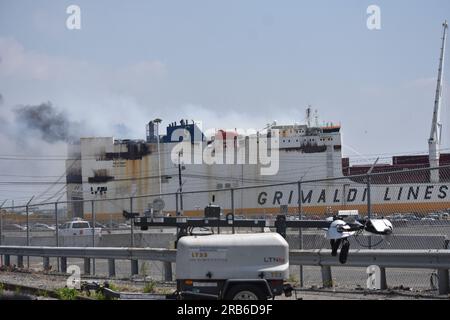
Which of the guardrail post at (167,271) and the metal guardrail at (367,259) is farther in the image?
the guardrail post at (167,271)

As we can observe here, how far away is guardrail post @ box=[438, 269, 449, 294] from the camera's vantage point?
38.7 ft

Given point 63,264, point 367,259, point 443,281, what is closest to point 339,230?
point 367,259

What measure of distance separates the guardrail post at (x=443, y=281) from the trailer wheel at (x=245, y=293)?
4099 mm

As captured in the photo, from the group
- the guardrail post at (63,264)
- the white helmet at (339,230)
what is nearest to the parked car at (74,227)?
the guardrail post at (63,264)

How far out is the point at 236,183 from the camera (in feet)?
282

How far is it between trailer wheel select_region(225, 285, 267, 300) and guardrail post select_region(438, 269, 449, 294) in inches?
161

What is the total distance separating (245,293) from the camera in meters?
9.33

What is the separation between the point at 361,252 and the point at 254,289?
4.00 metres

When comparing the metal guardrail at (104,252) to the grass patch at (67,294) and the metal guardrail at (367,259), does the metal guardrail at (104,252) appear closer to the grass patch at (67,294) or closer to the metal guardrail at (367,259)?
the metal guardrail at (367,259)

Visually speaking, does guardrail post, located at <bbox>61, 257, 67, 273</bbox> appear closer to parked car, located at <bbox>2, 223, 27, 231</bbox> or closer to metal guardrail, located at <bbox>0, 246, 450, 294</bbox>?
metal guardrail, located at <bbox>0, 246, 450, 294</bbox>

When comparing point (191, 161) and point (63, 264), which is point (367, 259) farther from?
point (191, 161)

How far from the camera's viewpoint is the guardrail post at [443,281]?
465 inches
